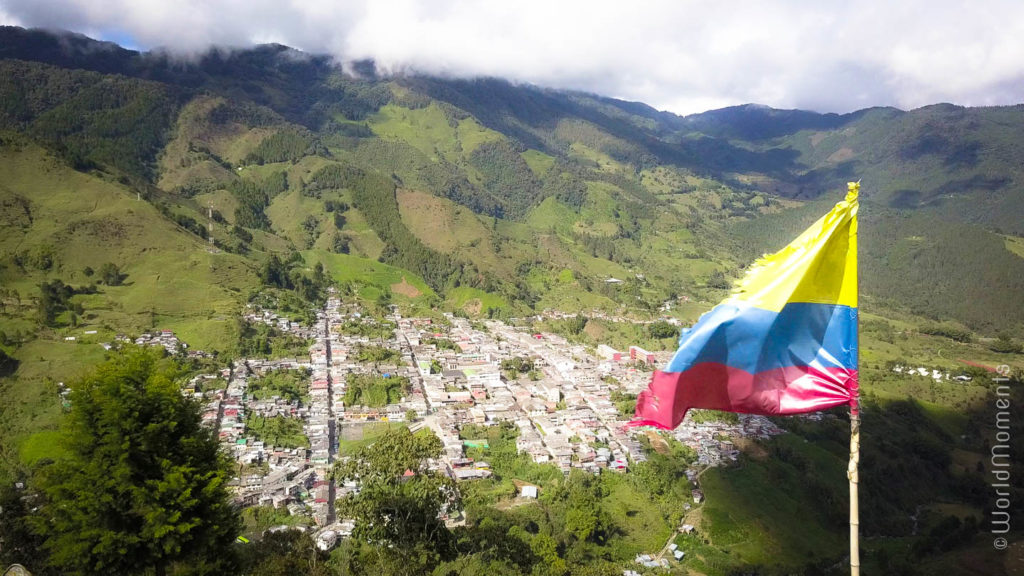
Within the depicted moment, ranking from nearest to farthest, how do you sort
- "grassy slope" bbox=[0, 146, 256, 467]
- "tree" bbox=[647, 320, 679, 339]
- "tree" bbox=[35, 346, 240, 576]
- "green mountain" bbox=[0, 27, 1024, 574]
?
"tree" bbox=[35, 346, 240, 576], "grassy slope" bbox=[0, 146, 256, 467], "green mountain" bbox=[0, 27, 1024, 574], "tree" bbox=[647, 320, 679, 339]

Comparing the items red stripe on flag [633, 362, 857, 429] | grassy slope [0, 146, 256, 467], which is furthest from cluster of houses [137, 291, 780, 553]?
red stripe on flag [633, 362, 857, 429]

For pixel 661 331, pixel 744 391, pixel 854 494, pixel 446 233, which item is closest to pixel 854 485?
pixel 854 494

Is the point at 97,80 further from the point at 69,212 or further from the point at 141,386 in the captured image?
the point at 141,386

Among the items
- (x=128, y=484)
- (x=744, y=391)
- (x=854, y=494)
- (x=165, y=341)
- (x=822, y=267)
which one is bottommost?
(x=165, y=341)

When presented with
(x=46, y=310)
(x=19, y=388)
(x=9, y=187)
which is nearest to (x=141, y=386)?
(x=19, y=388)

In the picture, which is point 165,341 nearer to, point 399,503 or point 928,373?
point 399,503

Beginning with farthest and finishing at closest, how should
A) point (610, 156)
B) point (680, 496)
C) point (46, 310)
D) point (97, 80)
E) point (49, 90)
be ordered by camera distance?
point (610, 156) → point (97, 80) → point (49, 90) → point (46, 310) → point (680, 496)

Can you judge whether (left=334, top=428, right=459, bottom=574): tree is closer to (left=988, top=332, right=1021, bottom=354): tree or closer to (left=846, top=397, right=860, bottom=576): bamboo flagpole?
(left=846, top=397, right=860, bottom=576): bamboo flagpole
